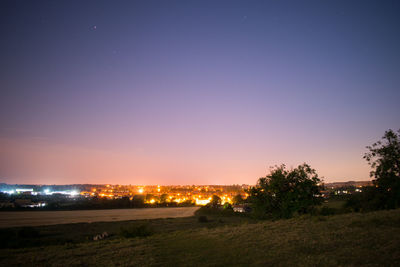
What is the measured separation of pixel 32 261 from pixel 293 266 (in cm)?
1174

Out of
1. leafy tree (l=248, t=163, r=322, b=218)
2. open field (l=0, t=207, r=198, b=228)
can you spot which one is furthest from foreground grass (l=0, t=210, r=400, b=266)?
open field (l=0, t=207, r=198, b=228)

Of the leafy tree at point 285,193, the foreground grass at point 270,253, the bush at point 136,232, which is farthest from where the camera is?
the leafy tree at point 285,193

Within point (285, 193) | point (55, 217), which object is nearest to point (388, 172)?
point (285, 193)

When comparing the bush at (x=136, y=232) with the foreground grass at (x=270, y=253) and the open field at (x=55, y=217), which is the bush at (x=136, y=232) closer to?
the foreground grass at (x=270, y=253)

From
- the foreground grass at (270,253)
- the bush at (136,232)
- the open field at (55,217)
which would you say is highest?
the foreground grass at (270,253)

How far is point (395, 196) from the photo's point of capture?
31797 mm

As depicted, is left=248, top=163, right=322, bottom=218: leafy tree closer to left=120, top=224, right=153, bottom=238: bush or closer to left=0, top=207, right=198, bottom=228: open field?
left=120, top=224, right=153, bottom=238: bush

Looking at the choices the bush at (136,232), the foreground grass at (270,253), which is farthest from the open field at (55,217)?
the foreground grass at (270,253)

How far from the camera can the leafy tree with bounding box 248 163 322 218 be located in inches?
1055

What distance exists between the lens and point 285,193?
2789 cm

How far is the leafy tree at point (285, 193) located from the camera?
26797 millimetres

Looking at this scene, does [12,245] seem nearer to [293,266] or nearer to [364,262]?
[293,266]

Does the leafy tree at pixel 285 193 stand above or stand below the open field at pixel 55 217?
above

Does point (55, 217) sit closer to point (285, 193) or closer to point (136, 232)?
point (136, 232)
